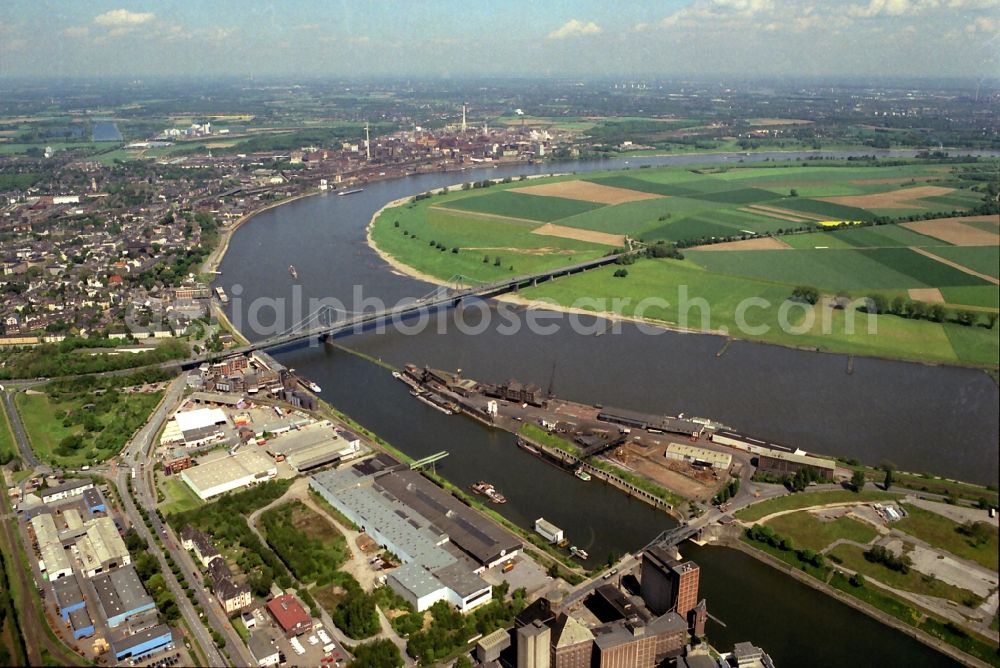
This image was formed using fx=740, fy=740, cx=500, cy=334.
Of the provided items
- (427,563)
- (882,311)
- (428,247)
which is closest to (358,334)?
(428,247)

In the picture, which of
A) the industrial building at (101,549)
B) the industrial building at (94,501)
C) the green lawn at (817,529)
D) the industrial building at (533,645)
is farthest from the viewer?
the industrial building at (94,501)

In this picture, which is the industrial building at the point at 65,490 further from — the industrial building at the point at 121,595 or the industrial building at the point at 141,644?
the industrial building at the point at 141,644

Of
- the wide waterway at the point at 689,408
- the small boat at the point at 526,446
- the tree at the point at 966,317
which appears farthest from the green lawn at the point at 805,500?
the small boat at the point at 526,446

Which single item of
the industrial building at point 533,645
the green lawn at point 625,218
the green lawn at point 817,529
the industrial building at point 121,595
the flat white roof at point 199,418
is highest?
the green lawn at point 625,218

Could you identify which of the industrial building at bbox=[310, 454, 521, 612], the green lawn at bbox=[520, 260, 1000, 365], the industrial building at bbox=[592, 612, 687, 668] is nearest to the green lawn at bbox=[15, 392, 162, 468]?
the industrial building at bbox=[310, 454, 521, 612]

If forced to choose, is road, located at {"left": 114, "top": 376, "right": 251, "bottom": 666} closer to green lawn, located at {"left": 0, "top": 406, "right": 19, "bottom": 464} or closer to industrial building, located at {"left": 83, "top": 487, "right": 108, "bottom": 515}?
industrial building, located at {"left": 83, "top": 487, "right": 108, "bottom": 515}

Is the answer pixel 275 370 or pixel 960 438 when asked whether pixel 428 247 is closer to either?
pixel 275 370
